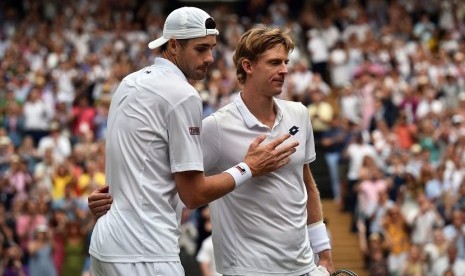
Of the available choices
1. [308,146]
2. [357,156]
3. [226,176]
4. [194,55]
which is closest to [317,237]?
[308,146]

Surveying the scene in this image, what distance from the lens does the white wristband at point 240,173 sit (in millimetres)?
6526

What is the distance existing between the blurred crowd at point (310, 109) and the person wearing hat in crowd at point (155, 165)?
959 centimetres

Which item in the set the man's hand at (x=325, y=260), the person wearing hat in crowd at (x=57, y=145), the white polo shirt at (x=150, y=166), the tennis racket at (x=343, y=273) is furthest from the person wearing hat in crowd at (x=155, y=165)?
the person wearing hat in crowd at (x=57, y=145)

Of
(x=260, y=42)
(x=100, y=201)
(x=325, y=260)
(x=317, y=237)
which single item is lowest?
(x=325, y=260)

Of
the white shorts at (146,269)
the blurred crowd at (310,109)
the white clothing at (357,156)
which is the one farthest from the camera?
the white clothing at (357,156)

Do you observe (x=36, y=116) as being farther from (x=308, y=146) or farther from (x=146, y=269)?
(x=146, y=269)

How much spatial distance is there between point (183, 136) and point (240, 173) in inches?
17.9

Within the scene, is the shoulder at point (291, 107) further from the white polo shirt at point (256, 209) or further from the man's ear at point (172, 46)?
the man's ear at point (172, 46)

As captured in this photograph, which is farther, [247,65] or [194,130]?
[247,65]

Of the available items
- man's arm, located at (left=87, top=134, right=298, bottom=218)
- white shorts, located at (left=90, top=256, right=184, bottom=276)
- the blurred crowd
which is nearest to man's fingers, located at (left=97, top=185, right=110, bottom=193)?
man's arm, located at (left=87, top=134, right=298, bottom=218)

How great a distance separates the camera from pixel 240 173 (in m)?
6.56

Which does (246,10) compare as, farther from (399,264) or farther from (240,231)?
(240,231)

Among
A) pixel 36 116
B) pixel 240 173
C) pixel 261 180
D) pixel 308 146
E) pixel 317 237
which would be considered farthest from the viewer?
pixel 36 116

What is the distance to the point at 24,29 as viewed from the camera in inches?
1050
